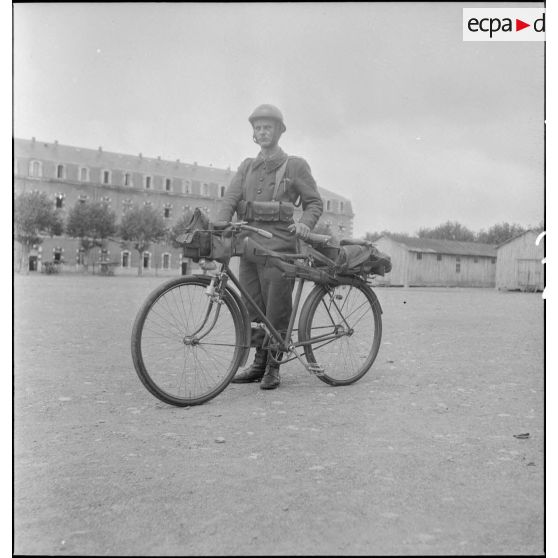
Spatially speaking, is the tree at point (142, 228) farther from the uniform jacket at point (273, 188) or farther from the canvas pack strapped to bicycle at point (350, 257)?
the canvas pack strapped to bicycle at point (350, 257)

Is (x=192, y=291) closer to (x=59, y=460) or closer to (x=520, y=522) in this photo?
(x=59, y=460)

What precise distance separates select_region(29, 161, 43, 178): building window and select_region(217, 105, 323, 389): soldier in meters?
1.37

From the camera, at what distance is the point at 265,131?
4.32 metres

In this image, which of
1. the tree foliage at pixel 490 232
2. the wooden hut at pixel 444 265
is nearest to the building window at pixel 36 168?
the tree foliage at pixel 490 232

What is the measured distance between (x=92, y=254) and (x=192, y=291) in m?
11.6

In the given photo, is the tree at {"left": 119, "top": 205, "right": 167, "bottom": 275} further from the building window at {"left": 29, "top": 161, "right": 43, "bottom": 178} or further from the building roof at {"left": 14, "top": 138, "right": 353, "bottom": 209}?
the building window at {"left": 29, "top": 161, "right": 43, "bottom": 178}

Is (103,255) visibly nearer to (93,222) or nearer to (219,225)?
(93,222)

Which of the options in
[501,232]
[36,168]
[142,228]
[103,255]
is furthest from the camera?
[103,255]

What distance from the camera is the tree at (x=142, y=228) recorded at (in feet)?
33.4

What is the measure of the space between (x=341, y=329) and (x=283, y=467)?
2178 mm

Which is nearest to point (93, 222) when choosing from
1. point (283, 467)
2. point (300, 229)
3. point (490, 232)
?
point (300, 229)

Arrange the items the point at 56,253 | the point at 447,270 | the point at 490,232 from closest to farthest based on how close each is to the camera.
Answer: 1. the point at 490,232
2. the point at 56,253
3. the point at 447,270

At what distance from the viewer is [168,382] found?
362 centimetres

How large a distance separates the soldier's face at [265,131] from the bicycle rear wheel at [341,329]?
3.99 ft
